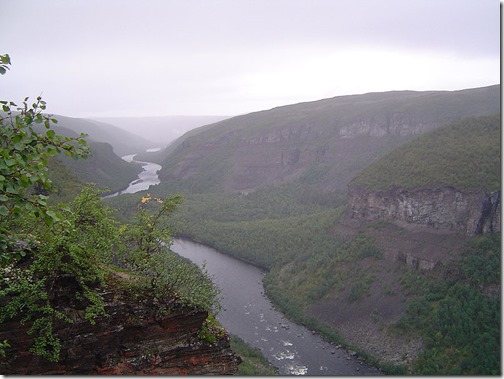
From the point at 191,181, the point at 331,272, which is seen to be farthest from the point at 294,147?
the point at 331,272

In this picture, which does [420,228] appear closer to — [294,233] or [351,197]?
[351,197]

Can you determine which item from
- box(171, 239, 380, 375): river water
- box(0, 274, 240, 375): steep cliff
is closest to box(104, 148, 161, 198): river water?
box(171, 239, 380, 375): river water

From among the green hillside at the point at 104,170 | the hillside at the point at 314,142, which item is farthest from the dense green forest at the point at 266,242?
the hillside at the point at 314,142

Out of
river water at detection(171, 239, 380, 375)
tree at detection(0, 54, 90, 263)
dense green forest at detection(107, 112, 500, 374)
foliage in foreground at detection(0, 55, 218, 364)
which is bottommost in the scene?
river water at detection(171, 239, 380, 375)

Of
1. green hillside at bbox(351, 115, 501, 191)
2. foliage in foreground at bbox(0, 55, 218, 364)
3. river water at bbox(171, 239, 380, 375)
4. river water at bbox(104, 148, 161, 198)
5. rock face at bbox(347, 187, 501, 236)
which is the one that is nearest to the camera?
foliage in foreground at bbox(0, 55, 218, 364)

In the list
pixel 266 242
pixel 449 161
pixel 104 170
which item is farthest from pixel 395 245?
pixel 104 170

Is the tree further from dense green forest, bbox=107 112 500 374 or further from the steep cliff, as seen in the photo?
dense green forest, bbox=107 112 500 374
